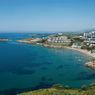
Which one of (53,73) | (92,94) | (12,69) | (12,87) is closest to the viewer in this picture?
(92,94)

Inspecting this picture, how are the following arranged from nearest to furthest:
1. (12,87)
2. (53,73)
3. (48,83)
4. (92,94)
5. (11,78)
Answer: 1. (92,94)
2. (12,87)
3. (48,83)
4. (11,78)
5. (53,73)

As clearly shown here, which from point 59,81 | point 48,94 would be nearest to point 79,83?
point 59,81

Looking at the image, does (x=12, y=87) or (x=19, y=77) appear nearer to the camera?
(x=12, y=87)

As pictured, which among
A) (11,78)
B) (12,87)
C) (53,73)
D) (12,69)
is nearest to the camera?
(12,87)

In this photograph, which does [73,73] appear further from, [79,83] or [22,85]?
[22,85]

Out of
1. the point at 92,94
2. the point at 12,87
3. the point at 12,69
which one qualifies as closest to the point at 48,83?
the point at 12,87

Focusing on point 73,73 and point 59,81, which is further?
point 73,73

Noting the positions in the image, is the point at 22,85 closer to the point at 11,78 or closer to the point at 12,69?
the point at 11,78

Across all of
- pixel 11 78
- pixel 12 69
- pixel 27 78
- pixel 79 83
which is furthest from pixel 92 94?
pixel 12 69

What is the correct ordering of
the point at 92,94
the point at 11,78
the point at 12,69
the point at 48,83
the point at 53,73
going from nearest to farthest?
the point at 92,94
the point at 48,83
the point at 11,78
the point at 53,73
the point at 12,69
